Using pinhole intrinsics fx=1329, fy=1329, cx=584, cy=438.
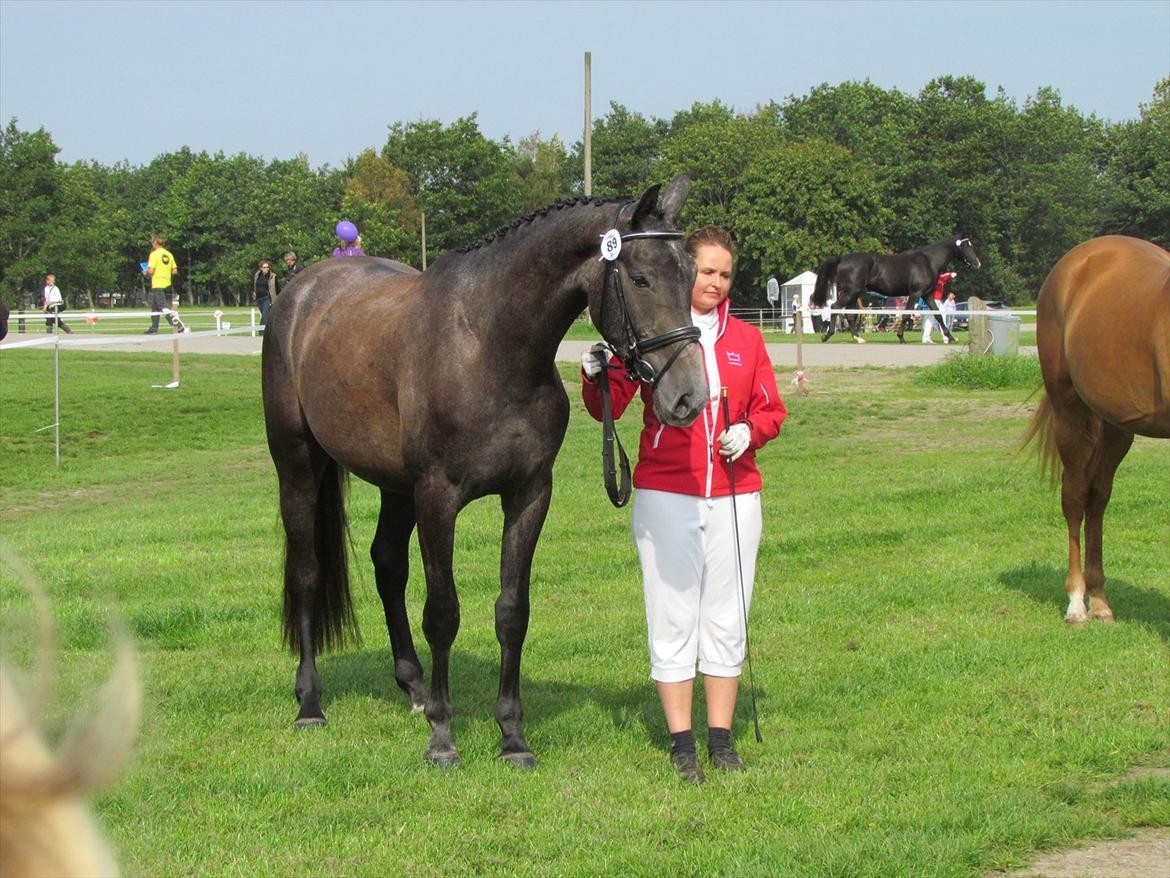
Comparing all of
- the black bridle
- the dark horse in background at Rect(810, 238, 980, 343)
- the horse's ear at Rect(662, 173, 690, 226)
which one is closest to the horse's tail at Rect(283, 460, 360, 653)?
the black bridle

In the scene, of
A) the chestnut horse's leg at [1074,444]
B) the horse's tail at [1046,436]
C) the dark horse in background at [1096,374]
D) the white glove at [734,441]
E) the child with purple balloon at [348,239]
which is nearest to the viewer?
the white glove at [734,441]

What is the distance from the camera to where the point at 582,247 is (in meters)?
5.14

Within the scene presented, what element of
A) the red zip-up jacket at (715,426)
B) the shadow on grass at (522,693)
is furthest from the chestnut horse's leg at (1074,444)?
the red zip-up jacket at (715,426)

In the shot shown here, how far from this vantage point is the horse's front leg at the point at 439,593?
538cm

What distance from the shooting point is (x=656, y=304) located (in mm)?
4820

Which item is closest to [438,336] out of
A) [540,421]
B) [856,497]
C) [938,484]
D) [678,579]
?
[540,421]

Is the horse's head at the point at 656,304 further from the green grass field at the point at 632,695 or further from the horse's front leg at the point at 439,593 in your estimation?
the green grass field at the point at 632,695

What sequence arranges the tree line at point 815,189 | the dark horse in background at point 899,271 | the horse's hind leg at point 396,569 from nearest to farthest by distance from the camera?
the horse's hind leg at point 396,569, the dark horse in background at point 899,271, the tree line at point 815,189

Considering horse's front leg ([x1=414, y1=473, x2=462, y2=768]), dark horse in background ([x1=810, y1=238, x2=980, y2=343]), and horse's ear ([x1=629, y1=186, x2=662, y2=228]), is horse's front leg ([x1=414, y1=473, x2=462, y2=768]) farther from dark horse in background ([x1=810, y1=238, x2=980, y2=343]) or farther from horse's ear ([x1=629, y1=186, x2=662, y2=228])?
dark horse in background ([x1=810, y1=238, x2=980, y2=343])

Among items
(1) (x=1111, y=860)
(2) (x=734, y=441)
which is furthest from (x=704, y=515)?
(1) (x=1111, y=860)

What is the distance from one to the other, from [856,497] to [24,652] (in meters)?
10.3

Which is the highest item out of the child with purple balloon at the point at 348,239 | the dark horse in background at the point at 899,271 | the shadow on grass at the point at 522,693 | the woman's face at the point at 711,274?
the dark horse in background at the point at 899,271

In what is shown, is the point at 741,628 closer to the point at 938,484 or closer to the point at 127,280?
the point at 938,484

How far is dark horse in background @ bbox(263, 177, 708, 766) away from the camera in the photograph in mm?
4863
